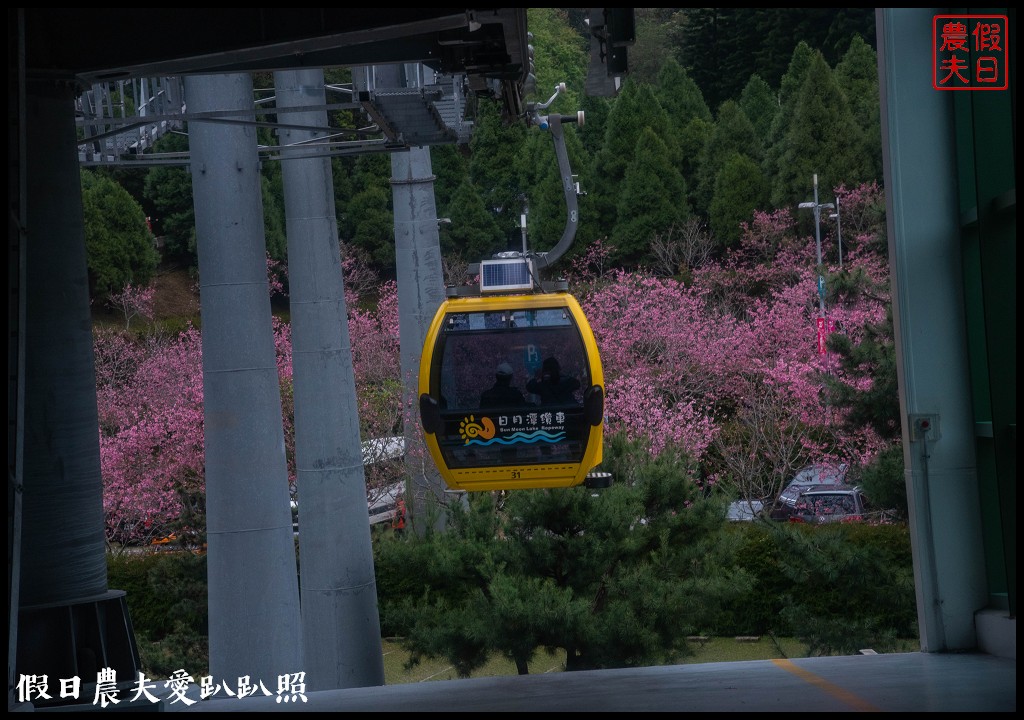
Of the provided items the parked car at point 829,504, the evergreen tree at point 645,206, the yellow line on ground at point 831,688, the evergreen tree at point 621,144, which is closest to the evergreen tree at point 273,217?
the evergreen tree at point 621,144

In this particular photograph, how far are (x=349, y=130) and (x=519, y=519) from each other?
5080mm

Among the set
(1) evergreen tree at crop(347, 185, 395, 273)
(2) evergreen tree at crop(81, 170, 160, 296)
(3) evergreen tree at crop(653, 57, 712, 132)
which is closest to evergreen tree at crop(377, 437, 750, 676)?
(2) evergreen tree at crop(81, 170, 160, 296)

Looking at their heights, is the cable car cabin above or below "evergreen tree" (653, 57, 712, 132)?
below

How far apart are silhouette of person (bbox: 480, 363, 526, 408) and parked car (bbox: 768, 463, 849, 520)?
→ 10.7m

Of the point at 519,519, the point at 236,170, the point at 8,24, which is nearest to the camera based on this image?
the point at 8,24

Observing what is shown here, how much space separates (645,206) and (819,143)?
5.08m

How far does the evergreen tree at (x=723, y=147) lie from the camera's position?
109 ft

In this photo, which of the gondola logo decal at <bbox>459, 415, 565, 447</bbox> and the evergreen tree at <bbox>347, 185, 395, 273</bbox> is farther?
Answer: the evergreen tree at <bbox>347, 185, 395, 273</bbox>

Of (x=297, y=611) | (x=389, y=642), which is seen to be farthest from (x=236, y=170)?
(x=389, y=642)

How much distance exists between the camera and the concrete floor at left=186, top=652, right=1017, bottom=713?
5.57 meters

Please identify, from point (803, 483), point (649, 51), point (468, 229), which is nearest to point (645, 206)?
point (468, 229)

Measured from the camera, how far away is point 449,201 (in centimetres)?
3684

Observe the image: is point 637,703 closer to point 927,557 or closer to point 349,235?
point 927,557

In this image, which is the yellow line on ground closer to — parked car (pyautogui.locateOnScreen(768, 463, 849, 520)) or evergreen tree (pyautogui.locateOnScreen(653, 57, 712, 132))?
parked car (pyautogui.locateOnScreen(768, 463, 849, 520))
